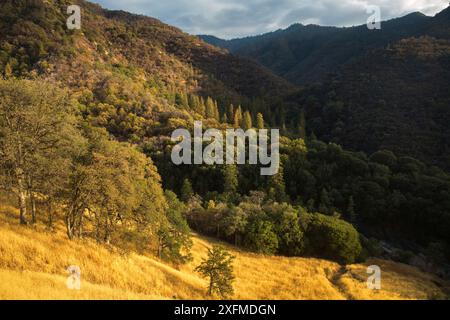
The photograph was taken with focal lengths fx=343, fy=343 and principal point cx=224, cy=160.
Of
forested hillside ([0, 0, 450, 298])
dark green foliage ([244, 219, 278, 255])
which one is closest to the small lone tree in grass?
forested hillside ([0, 0, 450, 298])

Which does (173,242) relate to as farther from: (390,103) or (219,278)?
(390,103)

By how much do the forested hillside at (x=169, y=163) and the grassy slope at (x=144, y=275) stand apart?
2764 mm

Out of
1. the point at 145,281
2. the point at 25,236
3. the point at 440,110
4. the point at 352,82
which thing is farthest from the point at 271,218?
the point at 352,82

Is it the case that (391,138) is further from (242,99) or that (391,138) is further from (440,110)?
(242,99)

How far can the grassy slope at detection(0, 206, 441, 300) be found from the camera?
18188 mm

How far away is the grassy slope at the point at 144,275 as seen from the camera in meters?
18.2

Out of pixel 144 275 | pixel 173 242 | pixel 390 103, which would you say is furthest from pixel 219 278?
pixel 390 103

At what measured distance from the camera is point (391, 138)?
351 ft

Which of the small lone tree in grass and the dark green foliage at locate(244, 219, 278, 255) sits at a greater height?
the small lone tree in grass

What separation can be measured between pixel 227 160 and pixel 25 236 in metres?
57.8

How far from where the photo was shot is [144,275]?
26312 millimetres

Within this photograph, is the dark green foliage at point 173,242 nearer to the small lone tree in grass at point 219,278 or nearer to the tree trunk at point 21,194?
the small lone tree in grass at point 219,278

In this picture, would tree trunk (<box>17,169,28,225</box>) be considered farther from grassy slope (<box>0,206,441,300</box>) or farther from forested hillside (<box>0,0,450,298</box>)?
grassy slope (<box>0,206,441,300</box>)

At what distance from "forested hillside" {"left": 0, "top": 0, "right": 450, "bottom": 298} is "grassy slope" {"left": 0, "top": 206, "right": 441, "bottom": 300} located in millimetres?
2764
